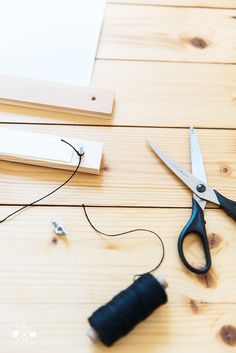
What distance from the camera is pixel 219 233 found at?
0.56m

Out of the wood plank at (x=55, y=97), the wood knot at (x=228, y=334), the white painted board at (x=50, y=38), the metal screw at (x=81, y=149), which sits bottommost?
the wood knot at (x=228, y=334)

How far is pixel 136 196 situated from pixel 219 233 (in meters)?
0.13

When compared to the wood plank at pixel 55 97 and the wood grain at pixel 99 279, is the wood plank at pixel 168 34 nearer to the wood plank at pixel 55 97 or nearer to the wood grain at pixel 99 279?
the wood plank at pixel 55 97

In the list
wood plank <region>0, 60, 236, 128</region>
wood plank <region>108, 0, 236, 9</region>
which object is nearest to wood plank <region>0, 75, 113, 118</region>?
wood plank <region>0, 60, 236, 128</region>

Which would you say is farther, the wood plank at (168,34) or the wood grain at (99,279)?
the wood plank at (168,34)

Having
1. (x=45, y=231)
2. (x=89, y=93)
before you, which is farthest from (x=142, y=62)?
(x=45, y=231)

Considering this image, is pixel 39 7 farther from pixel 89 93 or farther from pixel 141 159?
pixel 141 159

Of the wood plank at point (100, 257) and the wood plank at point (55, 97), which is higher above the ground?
the wood plank at point (55, 97)

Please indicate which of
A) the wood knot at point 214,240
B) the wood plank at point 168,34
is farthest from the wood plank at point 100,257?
the wood plank at point 168,34

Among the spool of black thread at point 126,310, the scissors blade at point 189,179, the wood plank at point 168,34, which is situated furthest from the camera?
the wood plank at point 168,34

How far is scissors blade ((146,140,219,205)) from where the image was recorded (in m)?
0.57

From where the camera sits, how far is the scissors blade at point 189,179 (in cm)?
57

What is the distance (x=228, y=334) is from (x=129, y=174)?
265mm
